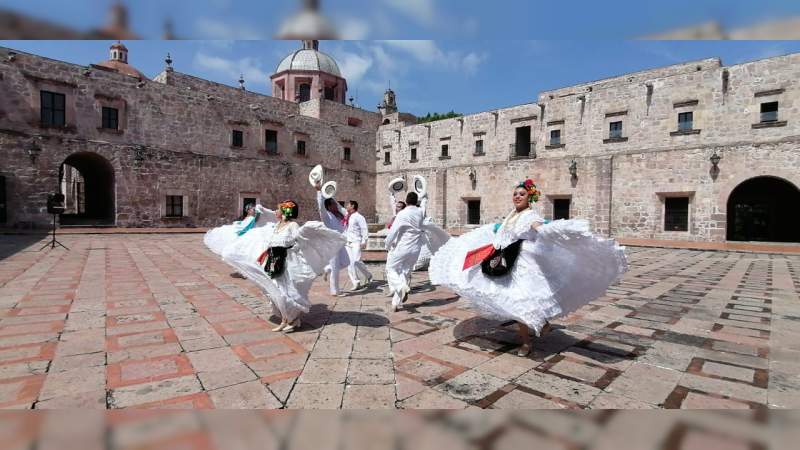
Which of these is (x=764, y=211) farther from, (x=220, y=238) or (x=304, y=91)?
(x=304, y=91)

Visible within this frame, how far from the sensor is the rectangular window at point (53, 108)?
16469 millimetres

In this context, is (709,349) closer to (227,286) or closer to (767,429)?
(767,429)

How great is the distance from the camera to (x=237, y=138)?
23.1 metres

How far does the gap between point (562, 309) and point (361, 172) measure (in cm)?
2691

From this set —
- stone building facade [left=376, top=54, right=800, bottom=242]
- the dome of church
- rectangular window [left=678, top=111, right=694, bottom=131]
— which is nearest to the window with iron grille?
stone building facade [left=376, top=54, right=800, bottom=242]

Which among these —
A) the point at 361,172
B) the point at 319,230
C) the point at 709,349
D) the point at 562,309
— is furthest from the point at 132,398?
the point at 361,172

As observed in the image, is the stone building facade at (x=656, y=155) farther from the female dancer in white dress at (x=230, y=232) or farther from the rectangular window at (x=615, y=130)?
the female dancer in white dress at (x=230, y=232)

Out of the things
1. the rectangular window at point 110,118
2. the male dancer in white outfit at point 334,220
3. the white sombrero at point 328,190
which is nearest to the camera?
the male dancer in white outfit at point 334,220

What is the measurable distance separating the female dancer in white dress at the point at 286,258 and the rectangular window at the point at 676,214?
18.9 meters

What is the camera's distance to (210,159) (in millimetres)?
21750

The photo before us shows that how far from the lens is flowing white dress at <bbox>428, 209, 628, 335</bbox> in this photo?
3490 mm

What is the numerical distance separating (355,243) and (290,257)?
2642 millimetres

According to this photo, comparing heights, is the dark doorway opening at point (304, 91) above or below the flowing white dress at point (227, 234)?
above

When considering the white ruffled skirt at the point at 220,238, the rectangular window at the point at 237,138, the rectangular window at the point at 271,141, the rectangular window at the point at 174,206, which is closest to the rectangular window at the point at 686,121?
the white ruffled skirt at the point at 220,238
